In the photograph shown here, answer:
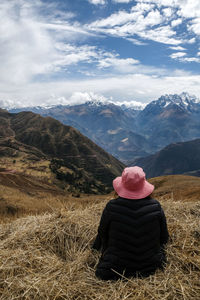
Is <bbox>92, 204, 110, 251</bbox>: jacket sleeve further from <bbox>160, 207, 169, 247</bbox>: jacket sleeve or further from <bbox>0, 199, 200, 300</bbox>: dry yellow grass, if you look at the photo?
<bbox>160, 207, 169, 247</bbox>: jacket sleeve

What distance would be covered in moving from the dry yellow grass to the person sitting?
230 millimetres

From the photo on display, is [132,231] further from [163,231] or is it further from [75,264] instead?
[75,264]

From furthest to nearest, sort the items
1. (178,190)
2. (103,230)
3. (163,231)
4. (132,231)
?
(178,190) → (163,231) → (103,230) → (132,231)

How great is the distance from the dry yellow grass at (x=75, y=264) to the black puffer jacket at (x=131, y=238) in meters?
0.22

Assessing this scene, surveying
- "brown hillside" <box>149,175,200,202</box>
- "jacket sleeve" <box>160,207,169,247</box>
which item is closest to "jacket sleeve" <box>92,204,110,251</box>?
"jacket sleeve" <box>160,207,169,247</box>

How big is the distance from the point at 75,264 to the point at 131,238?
1.34 metres

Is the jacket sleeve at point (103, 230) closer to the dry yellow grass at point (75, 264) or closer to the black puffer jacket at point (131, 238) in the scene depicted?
the black puffer jacket at point (131, 238)

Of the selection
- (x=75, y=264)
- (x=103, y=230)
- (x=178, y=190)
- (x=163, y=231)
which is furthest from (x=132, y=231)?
(x=178, y=190)

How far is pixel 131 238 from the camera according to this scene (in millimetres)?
4043

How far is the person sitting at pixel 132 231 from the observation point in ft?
13.2

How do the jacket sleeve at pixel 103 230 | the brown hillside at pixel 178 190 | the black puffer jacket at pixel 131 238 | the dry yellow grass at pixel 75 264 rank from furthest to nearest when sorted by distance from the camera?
1. the brown hillside at pixel 178 190
2. the jacket sleeve at pixel 103 230
3. the black puffer jacket at pixel 131 238
4. the dry yellow grass at pixel 75 264

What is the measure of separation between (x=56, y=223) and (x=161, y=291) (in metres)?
3.22

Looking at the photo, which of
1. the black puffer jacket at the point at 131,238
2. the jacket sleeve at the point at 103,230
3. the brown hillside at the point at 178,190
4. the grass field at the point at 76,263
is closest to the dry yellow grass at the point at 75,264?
the grass field at the point at 76,263

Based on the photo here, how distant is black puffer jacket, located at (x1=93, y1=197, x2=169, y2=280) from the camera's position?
402 cm
